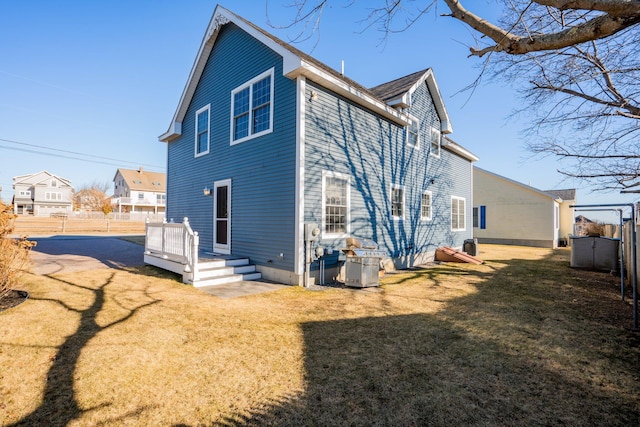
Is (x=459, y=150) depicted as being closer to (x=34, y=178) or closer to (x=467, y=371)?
(x=467, y=371)

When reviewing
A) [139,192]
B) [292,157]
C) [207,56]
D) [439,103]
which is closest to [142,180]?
[139,192]

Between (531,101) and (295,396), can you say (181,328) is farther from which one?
(531,101)

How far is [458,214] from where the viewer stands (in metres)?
16.0

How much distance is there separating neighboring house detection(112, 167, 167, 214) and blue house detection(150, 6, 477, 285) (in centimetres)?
4403

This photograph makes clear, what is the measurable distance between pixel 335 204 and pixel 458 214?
10305 mm

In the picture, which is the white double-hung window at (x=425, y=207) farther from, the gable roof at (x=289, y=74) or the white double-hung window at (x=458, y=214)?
the gable roof at (x=289, y=74)

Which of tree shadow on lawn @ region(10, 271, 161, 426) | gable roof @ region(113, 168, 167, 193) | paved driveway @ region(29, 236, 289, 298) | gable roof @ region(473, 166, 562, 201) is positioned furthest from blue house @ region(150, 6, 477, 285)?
gable roof @ region(113, 168, 167, 193)

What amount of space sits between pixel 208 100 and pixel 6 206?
7.11 meters

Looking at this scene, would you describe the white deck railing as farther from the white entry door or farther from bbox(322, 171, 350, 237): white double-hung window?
bbox(322, 171, 350, 237): white double-hung window

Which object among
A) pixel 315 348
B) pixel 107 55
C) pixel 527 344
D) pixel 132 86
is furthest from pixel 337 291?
pixel 132 86

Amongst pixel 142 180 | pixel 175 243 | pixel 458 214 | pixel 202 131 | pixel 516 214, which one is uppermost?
pixel 142 180

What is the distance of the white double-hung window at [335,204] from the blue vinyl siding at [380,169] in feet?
0.72

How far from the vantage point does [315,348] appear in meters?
4.00

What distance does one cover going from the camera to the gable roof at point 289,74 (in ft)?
24.8
